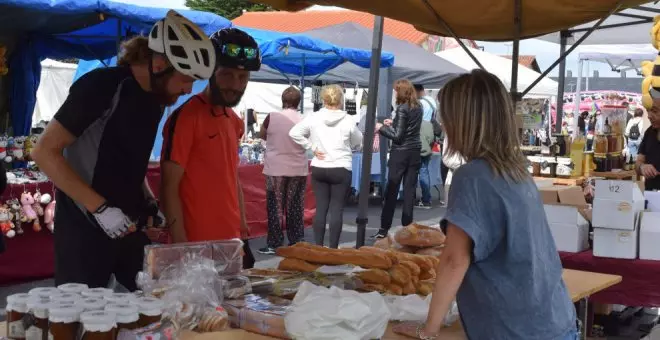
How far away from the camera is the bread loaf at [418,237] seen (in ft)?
11.5

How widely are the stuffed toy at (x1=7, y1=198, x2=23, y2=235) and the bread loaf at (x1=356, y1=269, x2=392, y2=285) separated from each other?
418 centimetres

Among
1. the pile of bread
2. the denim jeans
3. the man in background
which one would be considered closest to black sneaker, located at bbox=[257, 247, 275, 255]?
the man in background

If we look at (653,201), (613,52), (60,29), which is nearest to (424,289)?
(653,201)

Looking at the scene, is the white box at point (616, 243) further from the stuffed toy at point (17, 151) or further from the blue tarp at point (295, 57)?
the blue tarp at point (295, 57)

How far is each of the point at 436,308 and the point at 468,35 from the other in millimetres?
2546

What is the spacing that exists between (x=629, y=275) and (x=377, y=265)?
1887 mm

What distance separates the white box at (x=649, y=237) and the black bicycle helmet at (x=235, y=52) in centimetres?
229

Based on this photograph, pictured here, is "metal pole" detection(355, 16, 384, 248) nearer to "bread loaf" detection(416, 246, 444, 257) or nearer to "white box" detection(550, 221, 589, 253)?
"white box" detection(550, 221, 589, 253)

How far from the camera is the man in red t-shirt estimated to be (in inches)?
124

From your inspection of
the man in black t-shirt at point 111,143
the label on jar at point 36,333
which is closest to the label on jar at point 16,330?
the label on jar at point 36,333

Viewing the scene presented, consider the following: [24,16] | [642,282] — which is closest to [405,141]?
[24,16]

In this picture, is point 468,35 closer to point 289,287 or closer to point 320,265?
point 320,265

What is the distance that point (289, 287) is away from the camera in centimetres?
272

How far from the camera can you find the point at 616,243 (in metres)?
4.15
